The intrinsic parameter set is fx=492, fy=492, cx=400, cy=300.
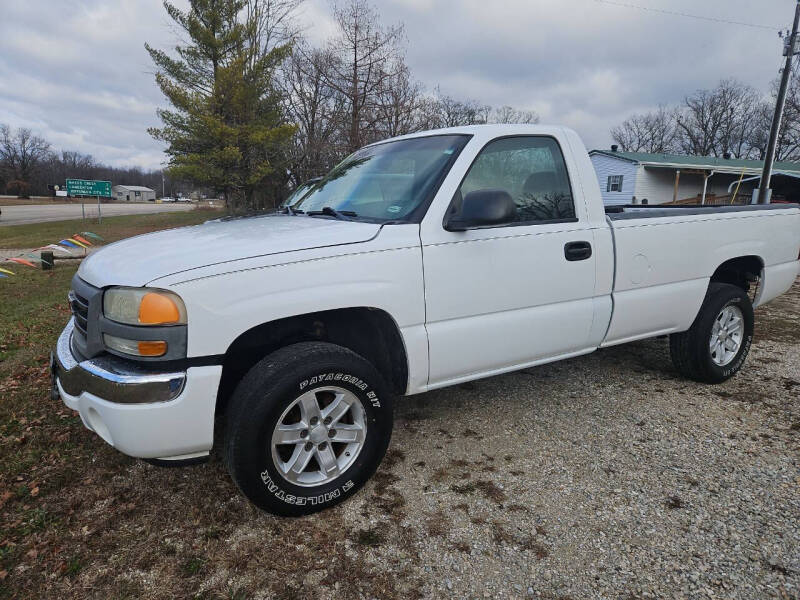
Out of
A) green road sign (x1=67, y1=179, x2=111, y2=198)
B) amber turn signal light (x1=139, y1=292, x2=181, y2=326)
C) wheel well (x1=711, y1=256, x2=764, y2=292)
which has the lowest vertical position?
wheel well (x1=711, y1=256, x2=764, y2=292)

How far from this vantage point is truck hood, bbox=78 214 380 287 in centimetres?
214

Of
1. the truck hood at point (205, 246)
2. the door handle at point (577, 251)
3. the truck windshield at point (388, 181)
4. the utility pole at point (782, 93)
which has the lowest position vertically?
the door handle at point (577, 251)

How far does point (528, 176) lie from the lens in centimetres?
310

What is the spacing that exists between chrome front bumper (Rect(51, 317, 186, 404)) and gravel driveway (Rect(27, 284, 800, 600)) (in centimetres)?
74

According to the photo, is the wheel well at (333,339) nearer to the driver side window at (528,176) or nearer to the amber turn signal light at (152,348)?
the amber turn signal light at (152,348)

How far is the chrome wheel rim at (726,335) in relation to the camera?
4.00 metres

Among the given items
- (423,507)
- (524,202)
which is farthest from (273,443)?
(524,202)

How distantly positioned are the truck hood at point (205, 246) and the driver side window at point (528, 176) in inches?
33.0

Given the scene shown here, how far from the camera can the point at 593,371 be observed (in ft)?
14.4

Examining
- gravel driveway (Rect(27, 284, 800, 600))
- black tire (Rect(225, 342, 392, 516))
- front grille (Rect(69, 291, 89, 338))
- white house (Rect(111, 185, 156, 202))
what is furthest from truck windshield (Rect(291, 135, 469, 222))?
white house (Rect(111, 185, 156, 202))

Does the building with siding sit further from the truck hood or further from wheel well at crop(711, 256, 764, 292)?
the truck hood

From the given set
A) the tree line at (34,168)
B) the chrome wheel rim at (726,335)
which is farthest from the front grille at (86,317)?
the tree line at (34,168)

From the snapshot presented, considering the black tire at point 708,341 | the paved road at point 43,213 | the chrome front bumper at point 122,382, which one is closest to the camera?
the chrome front bumper at point 122,382

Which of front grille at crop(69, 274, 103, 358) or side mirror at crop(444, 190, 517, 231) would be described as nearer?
front grille at crop(69, 274, 103, 358)
